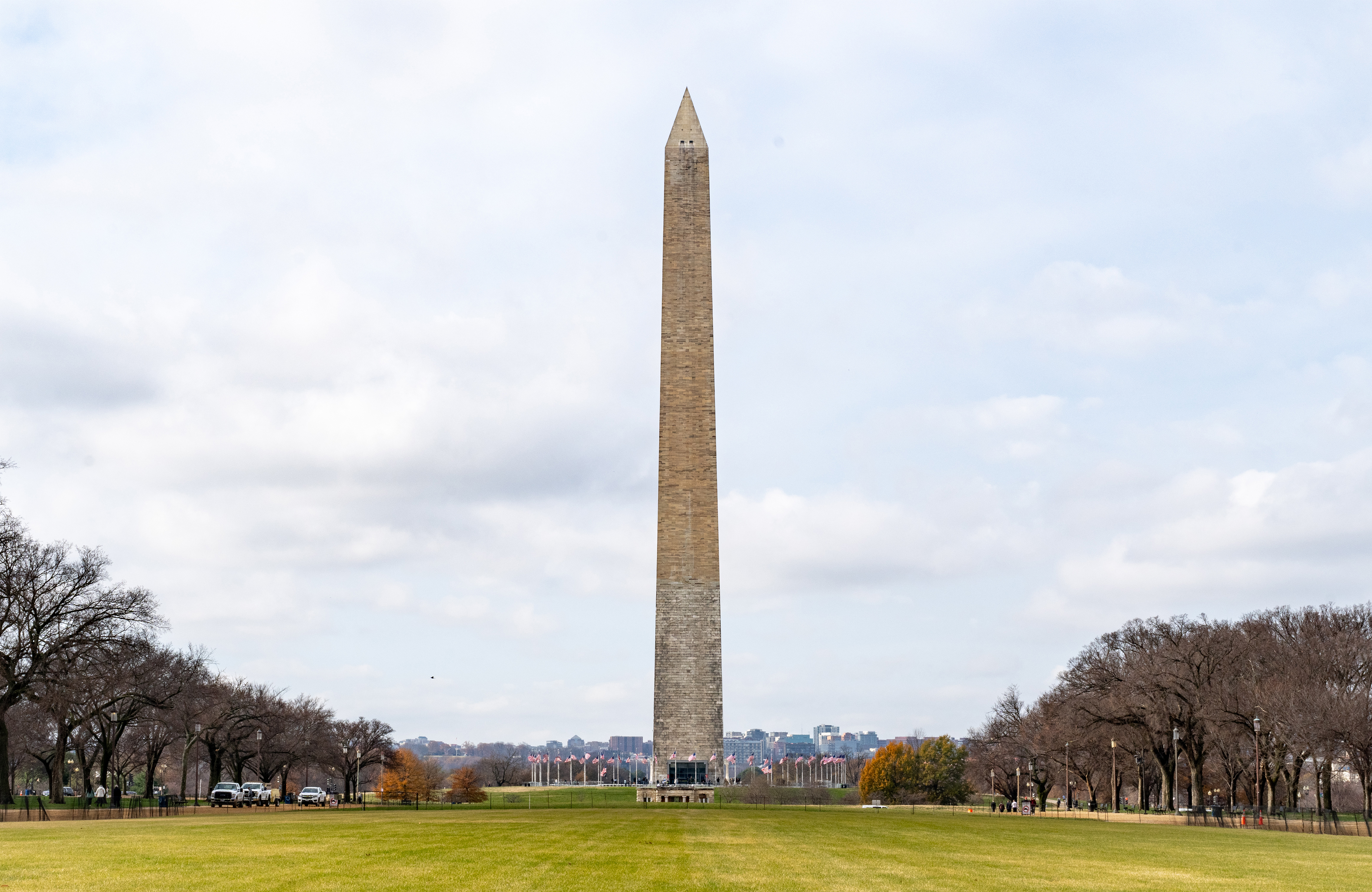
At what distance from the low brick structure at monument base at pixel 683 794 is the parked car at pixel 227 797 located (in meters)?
22.7

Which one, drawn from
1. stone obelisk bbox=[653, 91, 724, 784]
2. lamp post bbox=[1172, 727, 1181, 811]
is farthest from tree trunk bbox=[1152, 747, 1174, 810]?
stone obelisk bbox=[653, 91, 724, 784]

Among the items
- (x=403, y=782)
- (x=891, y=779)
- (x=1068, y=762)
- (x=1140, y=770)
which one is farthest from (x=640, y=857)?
(x=891, y=779)

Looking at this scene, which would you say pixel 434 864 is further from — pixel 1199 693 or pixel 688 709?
pixel 1199 693

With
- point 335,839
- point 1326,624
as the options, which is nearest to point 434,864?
point 335,839

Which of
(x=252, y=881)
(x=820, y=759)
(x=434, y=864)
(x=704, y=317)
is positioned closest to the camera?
(x=252, y=881)

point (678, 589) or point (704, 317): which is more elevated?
point (704, 317)

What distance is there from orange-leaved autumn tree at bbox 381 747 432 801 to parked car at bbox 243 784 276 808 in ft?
55.0

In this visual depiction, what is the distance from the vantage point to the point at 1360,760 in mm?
55281

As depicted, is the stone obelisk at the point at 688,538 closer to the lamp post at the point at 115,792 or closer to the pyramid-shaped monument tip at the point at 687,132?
the pyramid-shaped monument tip at the point at 687,132

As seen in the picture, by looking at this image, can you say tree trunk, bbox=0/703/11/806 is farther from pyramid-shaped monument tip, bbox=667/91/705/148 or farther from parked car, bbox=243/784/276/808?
pyramid-shaped monument tip, bbox=667/91/705/148

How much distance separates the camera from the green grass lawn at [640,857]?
19.0 metres

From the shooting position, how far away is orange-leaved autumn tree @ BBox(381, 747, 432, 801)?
299 ft

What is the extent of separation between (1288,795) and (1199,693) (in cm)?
Answer: 1652

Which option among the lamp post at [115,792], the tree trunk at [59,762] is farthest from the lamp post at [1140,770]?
the tree trunk at [59,762]
